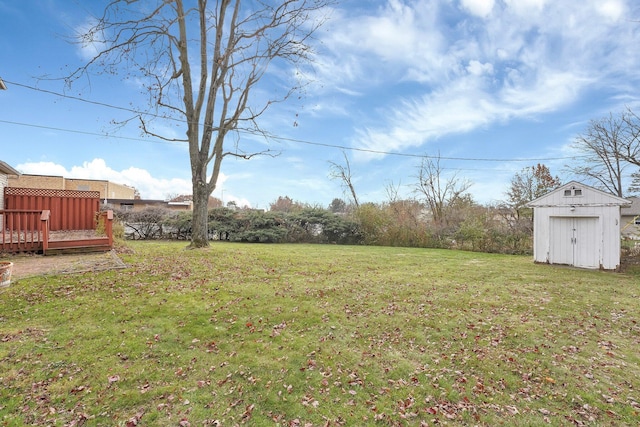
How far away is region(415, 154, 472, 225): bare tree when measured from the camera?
67.6 ft

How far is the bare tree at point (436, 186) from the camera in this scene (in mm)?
20594

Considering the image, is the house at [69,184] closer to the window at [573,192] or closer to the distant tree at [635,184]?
the window at [573,192]

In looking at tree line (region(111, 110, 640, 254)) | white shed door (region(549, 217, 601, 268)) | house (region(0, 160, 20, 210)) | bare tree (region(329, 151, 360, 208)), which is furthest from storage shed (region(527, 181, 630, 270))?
house (region(0, 160, 20, 210))

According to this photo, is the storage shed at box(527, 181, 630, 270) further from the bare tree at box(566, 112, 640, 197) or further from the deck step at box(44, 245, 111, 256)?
the deck step at box(44, 245, 111, 256)

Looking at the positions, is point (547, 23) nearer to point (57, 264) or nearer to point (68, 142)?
point (57, 264)

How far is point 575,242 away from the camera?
944 centimetres

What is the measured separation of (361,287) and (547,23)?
11.0 m

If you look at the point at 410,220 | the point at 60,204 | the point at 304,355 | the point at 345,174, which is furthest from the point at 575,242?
the point at 60,204

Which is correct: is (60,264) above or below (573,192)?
below

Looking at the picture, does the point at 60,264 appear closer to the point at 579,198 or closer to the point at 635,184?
the point at 579,198

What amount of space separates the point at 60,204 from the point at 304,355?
528 inches

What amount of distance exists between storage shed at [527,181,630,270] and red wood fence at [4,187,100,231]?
16.8m

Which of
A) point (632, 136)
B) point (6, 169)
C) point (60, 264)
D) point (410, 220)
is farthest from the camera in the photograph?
point (410, 220)

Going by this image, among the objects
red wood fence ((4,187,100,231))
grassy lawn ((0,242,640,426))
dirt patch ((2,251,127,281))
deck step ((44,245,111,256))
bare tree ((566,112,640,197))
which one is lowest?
grassy lawn ((0,242,640,426))
